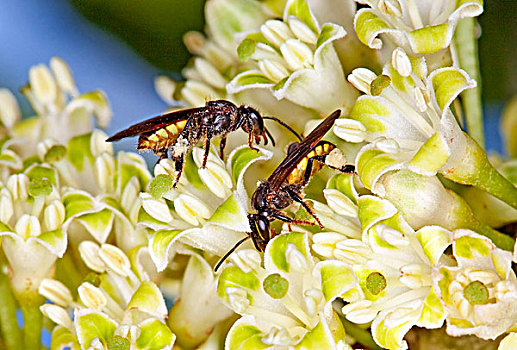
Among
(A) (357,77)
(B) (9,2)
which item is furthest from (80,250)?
(B) (9,2)

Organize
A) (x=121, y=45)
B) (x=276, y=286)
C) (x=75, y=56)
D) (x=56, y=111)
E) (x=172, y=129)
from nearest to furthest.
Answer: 1. (x=276, y=286)
2. (x=172, y=129)
3. (x=56, y=111)
4. (x=121, y=45)
5. (x=75, y=56)

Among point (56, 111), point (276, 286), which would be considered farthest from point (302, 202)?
point (56, 111)

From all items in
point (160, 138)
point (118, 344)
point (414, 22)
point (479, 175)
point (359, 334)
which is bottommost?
point (359, 334)

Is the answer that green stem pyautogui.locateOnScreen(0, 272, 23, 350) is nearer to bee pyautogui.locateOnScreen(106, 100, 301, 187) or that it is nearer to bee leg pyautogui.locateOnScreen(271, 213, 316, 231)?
bee pyautogui.locateOnScreen(106, 100, 301, 187)

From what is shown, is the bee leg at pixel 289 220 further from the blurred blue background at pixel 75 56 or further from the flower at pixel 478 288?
the blurred blue background at pixel 75 56

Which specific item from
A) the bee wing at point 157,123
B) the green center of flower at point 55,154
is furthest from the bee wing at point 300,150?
the green center of flower at point 55,154

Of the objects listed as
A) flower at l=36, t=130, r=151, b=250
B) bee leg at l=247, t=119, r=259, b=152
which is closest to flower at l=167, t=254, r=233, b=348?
flower at l=36, t=130, r=151, b=250

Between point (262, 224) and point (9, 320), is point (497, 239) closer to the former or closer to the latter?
point (262, 224)

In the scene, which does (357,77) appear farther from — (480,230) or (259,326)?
(259,326)
